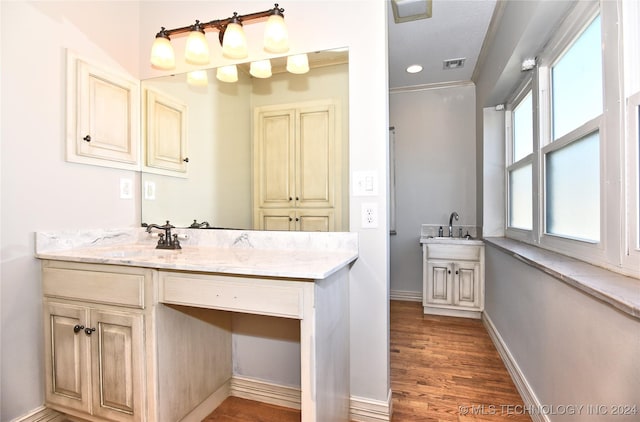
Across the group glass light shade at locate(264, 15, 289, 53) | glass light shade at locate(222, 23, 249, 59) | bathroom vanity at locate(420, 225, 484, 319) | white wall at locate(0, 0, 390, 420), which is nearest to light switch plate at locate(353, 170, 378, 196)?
white wall at locate(0, 0, 390, 420)

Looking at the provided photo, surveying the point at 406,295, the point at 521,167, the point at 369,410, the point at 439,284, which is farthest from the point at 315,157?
the point at 406,295

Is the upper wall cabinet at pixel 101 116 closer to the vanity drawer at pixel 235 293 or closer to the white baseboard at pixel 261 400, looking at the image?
the vanity drawer at pixel 235 293

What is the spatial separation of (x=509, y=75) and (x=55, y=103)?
2.92 m

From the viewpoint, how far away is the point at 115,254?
1.57 m

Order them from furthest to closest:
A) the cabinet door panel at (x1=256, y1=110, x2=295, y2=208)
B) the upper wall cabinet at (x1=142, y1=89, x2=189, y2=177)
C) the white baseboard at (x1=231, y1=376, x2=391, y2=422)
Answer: the upper wall cabinet at (x1=142, y1=89, x2=189, y2=177) < the cabinet door panel at (x1=256, y1=110, x2=295, y2=208) < the white baseboard at (x1=231, y1=376, x2=391, y2=422)

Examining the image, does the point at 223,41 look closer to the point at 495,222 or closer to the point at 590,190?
the point at 590,190

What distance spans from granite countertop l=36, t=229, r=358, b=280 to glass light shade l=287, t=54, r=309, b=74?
929mm

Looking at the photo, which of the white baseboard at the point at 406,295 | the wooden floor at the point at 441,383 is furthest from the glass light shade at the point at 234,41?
the white baseboard at the point at 406,295

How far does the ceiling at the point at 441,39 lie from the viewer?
2.26 meters

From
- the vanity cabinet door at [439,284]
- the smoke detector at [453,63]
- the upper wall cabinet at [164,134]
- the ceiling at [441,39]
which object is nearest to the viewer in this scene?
the upper wall cabinet at [164,134]

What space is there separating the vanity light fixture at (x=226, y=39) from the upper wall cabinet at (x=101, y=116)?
329mm

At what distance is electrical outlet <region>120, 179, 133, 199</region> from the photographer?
1909 millimetres

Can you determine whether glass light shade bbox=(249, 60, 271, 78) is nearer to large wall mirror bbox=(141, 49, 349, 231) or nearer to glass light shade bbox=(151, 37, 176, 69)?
large wall mirror bbox=(141, 49, 349, 231)

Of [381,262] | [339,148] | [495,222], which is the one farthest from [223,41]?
[495,222]
